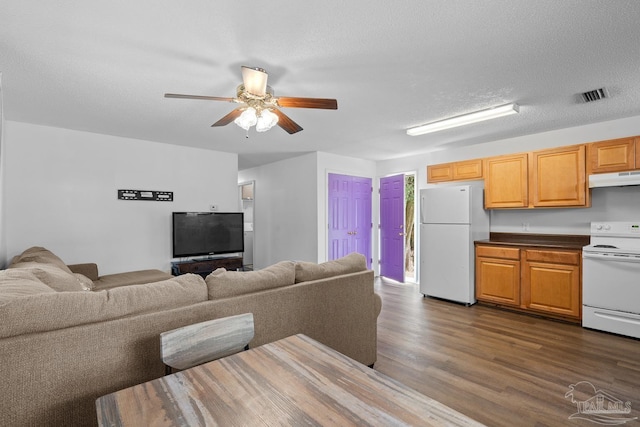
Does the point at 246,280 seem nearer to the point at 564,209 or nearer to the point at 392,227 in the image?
the point at 564,209

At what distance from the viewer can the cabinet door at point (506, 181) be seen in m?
4.02

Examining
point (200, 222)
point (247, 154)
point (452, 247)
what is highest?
point (247, 154)

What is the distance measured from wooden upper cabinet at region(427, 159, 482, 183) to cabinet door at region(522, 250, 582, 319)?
138cm

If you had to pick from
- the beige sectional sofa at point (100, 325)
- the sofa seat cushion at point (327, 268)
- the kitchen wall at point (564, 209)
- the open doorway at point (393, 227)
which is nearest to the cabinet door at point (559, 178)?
the kitchen wall at point (564, 209)

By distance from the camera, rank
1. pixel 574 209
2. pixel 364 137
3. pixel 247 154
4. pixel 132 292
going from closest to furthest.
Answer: pixel 132 292
pixel 574 209
pixel 364 137
pixel 247 154

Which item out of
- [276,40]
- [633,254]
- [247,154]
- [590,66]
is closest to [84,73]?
[276,40]

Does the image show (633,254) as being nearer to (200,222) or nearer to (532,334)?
(532,334)

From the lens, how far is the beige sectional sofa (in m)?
1.11

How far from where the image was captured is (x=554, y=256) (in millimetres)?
3625

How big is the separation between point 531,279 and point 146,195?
550 cm

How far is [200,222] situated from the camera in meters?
4.79

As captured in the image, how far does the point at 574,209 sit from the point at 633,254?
96 cm

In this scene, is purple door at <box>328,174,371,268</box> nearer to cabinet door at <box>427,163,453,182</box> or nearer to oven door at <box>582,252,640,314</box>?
cabinet door at <box>427,163,453,182</box>

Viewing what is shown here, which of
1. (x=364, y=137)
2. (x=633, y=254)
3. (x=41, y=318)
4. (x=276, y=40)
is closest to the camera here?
(x=41, y=318)
